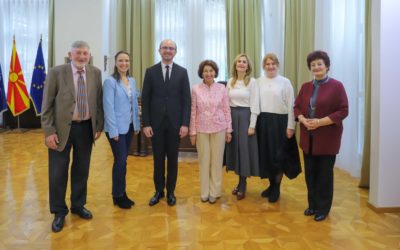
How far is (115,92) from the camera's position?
303cm

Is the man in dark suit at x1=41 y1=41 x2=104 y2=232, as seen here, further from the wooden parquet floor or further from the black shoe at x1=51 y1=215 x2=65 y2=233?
the wooden parquet floor

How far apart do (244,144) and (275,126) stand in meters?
0.34

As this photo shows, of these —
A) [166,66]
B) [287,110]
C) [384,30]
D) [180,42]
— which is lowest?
[287,110]

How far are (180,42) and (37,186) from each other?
16.3ft

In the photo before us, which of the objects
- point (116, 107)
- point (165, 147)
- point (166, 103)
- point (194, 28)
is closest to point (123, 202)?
point (165, 147)

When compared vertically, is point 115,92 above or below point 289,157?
above

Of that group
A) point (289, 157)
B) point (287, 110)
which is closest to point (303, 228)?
point (289, 157)

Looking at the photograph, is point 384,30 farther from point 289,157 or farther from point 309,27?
point 309,27

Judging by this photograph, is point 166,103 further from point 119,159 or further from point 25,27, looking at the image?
point 25,27

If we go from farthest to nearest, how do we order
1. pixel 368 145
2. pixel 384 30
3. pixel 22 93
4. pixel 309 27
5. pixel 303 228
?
pixel 22 93 < pixel 309 27 < pixel 368 145 < pixel 384 30 < pixel 303 228

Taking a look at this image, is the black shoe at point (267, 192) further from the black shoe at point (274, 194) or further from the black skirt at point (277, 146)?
the black skirt at point (277, 146)

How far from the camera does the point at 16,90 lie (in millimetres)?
7895

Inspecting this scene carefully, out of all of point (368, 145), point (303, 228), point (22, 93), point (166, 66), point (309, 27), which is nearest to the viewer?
point (303, 228)

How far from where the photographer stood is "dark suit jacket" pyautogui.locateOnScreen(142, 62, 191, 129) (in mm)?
3195
